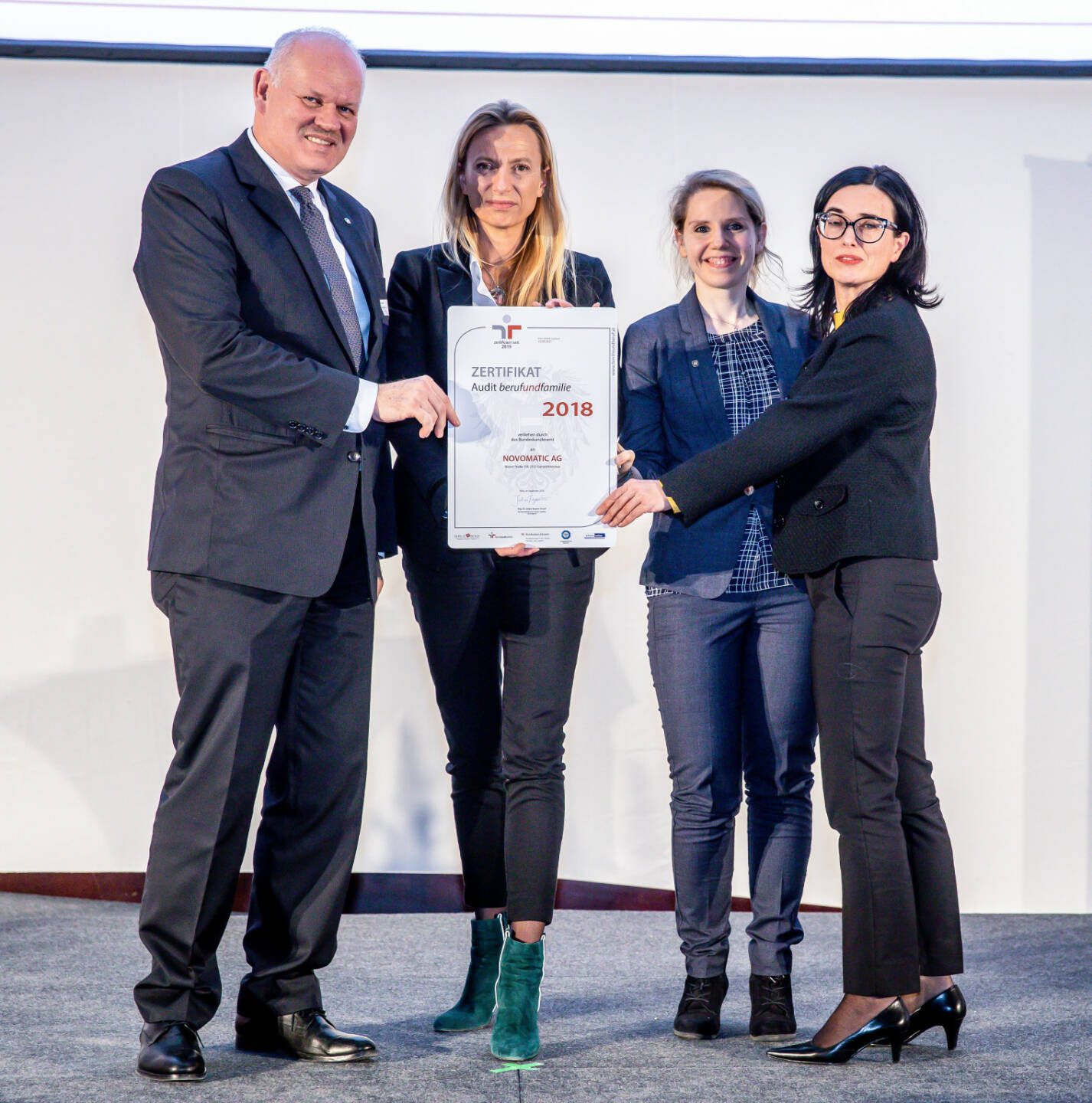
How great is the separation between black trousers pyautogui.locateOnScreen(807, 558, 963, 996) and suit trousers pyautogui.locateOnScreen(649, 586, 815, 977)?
127 millimetres

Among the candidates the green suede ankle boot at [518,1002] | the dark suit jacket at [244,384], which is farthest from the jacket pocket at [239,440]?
the green suede ankle boot at [518,1002]

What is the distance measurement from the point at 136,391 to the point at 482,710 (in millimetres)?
1724

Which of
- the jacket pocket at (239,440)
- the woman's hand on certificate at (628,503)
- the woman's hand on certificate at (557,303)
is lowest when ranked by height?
the woman's hand on certificate at (628,503)

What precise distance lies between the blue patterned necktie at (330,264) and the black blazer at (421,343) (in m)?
0.15

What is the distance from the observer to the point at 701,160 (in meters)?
3.37

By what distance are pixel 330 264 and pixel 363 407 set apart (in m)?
0.29

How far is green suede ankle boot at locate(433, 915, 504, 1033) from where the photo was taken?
2180 mm

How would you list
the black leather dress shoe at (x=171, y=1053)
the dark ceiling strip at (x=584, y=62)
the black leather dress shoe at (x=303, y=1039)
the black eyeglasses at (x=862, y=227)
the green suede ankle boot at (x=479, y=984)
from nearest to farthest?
the black leather dress shoe at (x=171, y=1053)
the black leather dress shoe at (x=303, y=1039)
the black eyeglasses at (x=862, y=227)
the green suede ankle boot at (x=479, y=984)
the dark ceiling strip at (x=584, y=62)

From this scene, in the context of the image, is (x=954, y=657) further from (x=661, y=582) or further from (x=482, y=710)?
(x=482, y=710)

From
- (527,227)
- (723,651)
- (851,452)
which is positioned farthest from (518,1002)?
(527,227)

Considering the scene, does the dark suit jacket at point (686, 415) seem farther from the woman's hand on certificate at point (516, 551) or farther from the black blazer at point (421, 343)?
the woman's hand on certificate at point (516, 551)

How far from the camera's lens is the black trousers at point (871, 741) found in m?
2.00

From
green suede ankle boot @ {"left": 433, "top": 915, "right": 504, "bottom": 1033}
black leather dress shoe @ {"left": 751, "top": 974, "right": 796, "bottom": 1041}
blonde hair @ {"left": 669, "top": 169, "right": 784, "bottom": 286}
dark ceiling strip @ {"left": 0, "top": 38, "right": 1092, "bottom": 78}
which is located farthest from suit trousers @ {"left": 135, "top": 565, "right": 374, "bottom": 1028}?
dark ceiling strip @ {"left": 0, "top": 38, "right": 1092, "bottom": 78}

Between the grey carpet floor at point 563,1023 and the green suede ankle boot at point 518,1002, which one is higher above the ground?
the green suede ankle boot at point 518,1002
